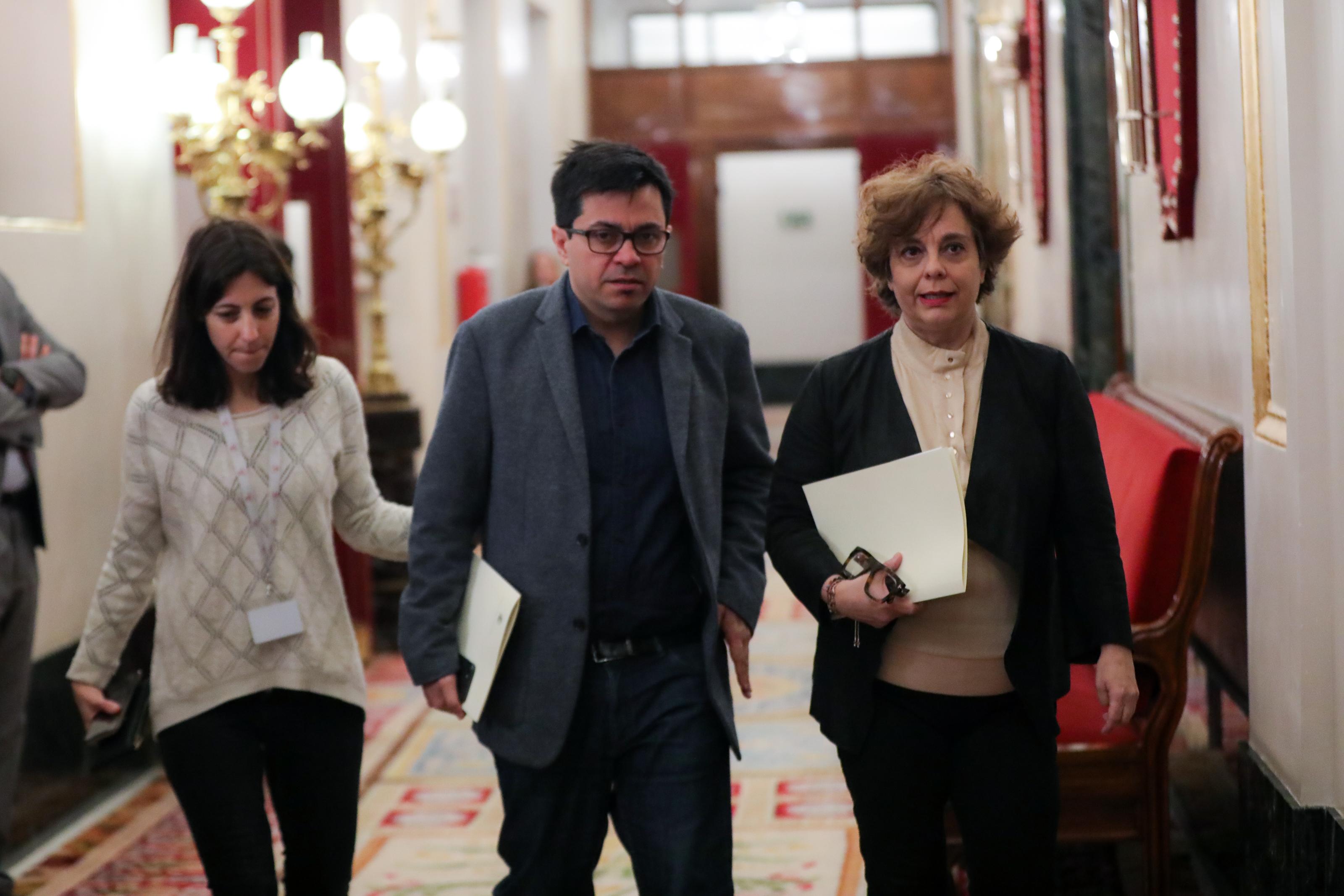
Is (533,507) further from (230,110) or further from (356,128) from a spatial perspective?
(356,128)

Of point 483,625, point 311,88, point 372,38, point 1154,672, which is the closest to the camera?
point 483,625

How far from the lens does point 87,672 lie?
9.46 feet

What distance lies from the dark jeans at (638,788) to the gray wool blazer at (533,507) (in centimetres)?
5

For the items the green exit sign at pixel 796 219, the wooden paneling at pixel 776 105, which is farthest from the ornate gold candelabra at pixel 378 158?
the green exit sign at pixel 796 219

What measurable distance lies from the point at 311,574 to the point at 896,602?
122 centimetres

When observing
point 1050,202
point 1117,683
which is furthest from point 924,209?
point 1050,202

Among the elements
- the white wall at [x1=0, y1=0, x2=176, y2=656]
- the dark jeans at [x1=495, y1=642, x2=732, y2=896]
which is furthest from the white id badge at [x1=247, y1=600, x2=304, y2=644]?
the white wall at [x1=0, y1=0, x2=176, y2=656]

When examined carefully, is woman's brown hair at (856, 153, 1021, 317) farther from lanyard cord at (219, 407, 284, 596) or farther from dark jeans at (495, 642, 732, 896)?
lanyard cord at (219, 407, 284, 596)

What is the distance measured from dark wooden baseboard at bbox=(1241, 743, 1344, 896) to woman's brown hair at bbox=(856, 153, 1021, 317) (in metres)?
1.18

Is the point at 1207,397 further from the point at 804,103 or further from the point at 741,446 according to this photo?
the point at 804,103

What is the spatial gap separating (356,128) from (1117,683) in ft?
Answer: 21.1

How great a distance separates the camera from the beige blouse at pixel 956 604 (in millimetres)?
2389

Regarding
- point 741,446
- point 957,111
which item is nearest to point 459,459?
point 741,446

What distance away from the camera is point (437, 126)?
8344 mm
